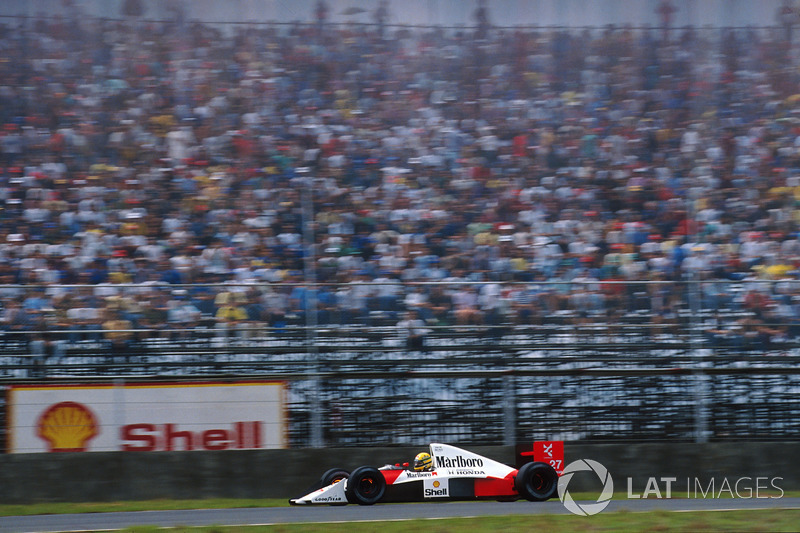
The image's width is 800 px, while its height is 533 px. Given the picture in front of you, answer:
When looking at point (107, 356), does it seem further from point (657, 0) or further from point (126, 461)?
point (657, 0)

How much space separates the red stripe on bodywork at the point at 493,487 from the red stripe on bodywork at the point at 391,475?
2.33ft

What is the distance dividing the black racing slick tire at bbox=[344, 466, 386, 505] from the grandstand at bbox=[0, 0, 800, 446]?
211cm

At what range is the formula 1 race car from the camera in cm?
833

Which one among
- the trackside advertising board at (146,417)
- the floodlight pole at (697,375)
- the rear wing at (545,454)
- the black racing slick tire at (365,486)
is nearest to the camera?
the black racing slick tire at (365,486)

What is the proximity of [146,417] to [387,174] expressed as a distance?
479cm

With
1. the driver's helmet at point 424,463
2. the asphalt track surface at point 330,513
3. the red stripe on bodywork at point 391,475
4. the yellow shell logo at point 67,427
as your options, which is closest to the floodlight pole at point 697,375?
the asphalt track surface at point 330,513

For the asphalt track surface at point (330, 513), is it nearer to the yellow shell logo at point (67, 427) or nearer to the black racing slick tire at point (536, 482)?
the black racing slick tire at point (536, 482)

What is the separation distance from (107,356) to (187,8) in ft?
21.9

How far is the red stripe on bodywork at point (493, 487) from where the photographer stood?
8562 mm

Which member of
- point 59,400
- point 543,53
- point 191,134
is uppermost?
point 543,53

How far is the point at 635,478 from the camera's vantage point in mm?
10523

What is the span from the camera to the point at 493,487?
28.1 ft

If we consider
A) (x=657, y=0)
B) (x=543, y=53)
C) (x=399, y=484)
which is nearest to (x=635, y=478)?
(x=399, y=484)

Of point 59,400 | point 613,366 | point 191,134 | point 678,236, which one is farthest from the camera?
point 191,134
